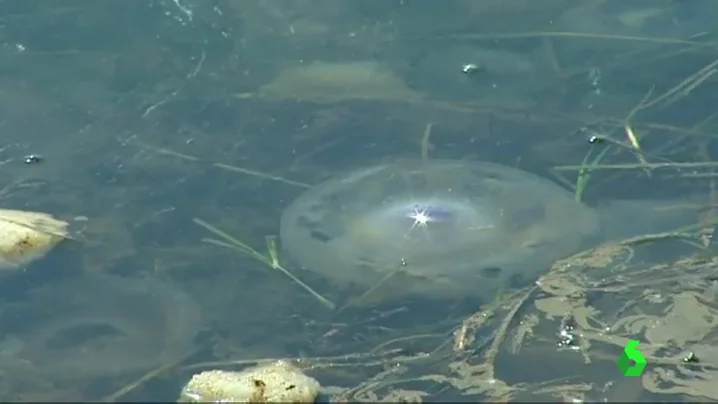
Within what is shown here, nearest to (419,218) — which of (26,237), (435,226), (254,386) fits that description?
(435,226)

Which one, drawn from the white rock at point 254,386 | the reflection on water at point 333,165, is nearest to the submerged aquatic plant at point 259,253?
the reflection on water at point 333,165

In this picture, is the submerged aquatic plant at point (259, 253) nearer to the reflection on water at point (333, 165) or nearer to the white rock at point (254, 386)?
the reflection on water at point (333, 165)

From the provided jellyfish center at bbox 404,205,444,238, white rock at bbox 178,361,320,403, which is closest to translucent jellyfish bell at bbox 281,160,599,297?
jellyfish center at bbox 404,205,444,238

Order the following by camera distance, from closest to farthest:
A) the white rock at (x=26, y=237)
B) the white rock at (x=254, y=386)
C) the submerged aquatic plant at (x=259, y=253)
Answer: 1. the white rock at (x=254, y=386)
2. the submerged aquatic plant at (x=259, y=253)
3. the white rock at (x=26, y=237)

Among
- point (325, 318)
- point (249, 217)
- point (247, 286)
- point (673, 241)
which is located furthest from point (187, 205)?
point (673, 241)

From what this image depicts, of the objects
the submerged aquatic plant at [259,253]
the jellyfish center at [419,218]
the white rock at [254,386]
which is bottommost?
the white rock at [254,386]

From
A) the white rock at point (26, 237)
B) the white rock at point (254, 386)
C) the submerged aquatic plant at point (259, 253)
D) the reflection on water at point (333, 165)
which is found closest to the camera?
the white rock at point (254, 386)

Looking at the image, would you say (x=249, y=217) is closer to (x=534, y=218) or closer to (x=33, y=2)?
(x=534, y=218)

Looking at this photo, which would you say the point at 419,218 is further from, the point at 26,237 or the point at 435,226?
the point at 26,237
